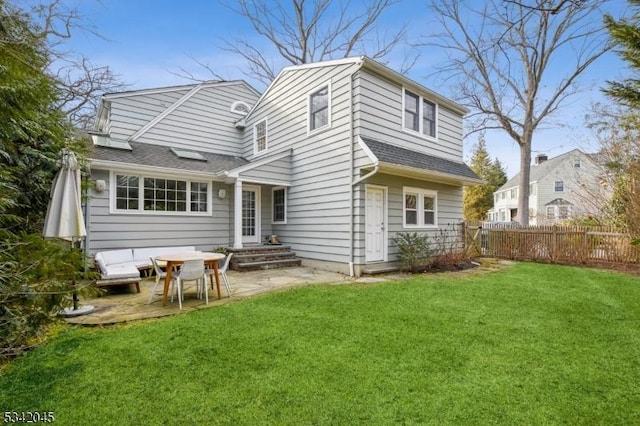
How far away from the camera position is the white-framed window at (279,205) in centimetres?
1052

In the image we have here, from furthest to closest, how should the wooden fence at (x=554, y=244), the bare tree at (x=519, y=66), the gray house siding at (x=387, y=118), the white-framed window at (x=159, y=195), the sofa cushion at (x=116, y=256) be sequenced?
the bare tree at (x=519, y=66) → the wooden fence at (x=554, y=244) → the white-framed window at (x=159, y=195) → the gray house siding at (x=387, y=118) → the sofa cushion at (x=116, y=256)

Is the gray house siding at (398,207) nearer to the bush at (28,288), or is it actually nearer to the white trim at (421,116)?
the white trim at (421,116)

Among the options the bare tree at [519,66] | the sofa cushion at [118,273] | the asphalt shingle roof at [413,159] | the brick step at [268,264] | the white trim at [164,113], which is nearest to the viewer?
the sofa cushion at [118,273]

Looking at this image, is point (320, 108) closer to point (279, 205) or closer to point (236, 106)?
point (279, 205)

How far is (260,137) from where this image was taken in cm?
1202

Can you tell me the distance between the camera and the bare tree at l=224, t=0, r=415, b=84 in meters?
17.8

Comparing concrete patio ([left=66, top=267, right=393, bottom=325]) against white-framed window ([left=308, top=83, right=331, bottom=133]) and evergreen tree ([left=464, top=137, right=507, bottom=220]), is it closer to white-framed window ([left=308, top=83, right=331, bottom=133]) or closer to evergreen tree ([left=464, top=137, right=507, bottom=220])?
white-framed window ([left=308, top=83, right=331, bottom=133])

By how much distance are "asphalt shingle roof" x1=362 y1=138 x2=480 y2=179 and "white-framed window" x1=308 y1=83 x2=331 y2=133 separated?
5.32 feet

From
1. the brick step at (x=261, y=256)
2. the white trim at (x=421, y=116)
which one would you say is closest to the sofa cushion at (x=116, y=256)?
the brick step at (x=261, y=256)

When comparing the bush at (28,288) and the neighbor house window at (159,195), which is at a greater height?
the neighbor house window at (159,195)

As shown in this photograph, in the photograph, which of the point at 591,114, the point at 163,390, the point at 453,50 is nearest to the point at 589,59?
the point at 591,114

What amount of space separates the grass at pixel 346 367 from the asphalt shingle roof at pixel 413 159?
4.01 meters

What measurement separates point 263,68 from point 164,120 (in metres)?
9.90

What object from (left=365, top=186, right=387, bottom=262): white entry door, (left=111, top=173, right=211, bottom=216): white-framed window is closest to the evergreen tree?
(left=365, top=186, right=387, bottom=262): white entry door
